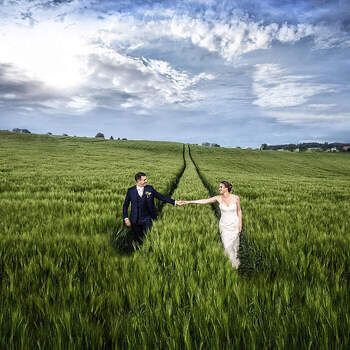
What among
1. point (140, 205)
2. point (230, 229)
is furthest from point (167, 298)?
point (140, 205)

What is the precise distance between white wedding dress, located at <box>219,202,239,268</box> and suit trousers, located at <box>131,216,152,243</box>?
1780 mm

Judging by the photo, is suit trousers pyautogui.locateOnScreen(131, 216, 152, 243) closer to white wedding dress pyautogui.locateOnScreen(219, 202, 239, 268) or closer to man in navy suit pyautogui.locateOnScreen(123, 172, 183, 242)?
man in navy suit pyautogui.locateOnScreen(123, 172, 183, 242)

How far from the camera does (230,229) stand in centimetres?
411

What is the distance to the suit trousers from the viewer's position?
4887 mm

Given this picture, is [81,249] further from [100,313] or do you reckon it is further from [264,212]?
[264,212]

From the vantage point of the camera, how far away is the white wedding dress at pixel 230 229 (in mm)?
4066

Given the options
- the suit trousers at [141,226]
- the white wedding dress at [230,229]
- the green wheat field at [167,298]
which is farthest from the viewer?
the suit trousers at [141,226]

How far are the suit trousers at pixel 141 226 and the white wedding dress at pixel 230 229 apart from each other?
1.78 m

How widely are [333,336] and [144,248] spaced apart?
2.54 metres

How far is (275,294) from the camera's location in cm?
204

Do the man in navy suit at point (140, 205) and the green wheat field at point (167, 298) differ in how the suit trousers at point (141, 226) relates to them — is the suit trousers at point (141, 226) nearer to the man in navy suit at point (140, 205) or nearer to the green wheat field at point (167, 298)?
the man in navy suit at point (140, 205)

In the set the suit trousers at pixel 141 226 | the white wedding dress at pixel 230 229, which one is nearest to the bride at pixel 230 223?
the white wedding dress at pixel 230 229

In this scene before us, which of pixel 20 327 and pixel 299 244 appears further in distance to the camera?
pixel 299 244

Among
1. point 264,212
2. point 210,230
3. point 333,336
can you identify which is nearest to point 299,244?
point 210,230
